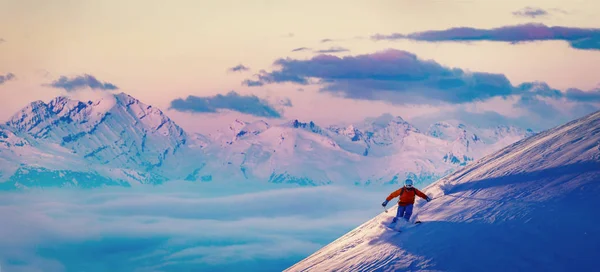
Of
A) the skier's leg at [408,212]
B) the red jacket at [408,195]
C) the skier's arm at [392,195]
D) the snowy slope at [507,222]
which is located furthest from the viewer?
the skier's leg at [408,212]

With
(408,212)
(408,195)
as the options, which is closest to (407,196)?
(408,195)

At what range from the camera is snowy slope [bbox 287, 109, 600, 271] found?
3000 centimetres

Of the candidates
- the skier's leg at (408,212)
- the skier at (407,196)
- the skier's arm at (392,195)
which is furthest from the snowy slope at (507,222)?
the skier's arm at (392,195)

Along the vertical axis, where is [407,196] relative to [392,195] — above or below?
below

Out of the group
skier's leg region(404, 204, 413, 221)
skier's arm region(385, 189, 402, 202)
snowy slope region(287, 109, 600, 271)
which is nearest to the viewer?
snowy slope region(287, 109, 600, 271)

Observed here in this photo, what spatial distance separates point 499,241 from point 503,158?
10.4m

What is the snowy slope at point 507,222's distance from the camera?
3000cm

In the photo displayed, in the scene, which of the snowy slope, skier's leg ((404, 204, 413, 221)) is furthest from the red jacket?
the snowy slope

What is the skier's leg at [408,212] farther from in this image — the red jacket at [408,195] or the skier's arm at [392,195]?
the skier's arm at [392,195]

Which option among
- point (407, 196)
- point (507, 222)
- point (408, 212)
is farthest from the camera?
point (408, 212)

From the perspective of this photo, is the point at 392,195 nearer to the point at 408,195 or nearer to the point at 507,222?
the point at 408,195

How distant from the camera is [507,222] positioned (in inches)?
1278

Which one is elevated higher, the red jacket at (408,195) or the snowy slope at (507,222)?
the red jacket at (408,195)

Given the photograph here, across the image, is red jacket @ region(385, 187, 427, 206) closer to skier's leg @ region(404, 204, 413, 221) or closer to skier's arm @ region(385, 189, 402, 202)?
skier's arm @ region(385, 189, 402, 202)
